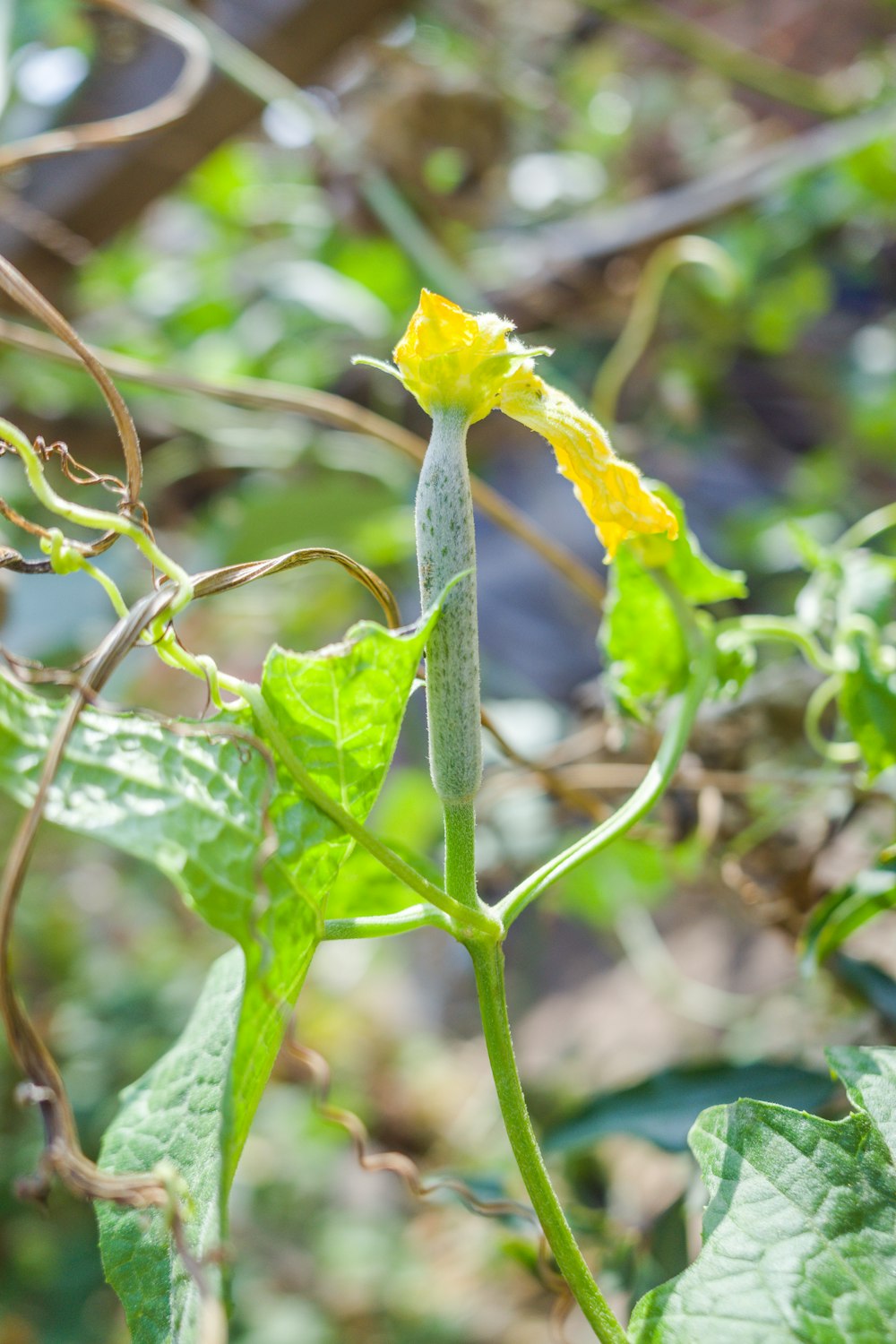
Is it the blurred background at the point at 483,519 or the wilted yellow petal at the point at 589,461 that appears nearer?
the wilted yellow petal at the point at 589,461

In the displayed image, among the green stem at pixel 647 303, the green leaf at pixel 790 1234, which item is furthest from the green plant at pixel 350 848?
the green stem at pixel 647 303

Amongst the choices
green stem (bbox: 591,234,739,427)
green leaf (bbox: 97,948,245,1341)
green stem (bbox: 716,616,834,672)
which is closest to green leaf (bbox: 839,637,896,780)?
green stem (bbox: 716,616,834,672)

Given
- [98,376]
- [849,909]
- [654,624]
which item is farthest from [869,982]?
[98,376]

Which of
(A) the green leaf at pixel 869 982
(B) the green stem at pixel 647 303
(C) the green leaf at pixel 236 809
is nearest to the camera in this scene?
(C) the green leaf at pixel 236 809

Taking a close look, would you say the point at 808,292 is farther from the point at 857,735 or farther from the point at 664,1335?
the point at 664,1335

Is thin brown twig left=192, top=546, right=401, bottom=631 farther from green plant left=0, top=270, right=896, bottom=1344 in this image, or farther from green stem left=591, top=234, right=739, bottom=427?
green stem left=591, top=234, right=739, bottom=427

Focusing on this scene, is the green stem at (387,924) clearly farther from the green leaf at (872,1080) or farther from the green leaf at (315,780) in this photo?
the green leaf at (872,1080)

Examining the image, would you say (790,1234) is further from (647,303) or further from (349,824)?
(647,303)
